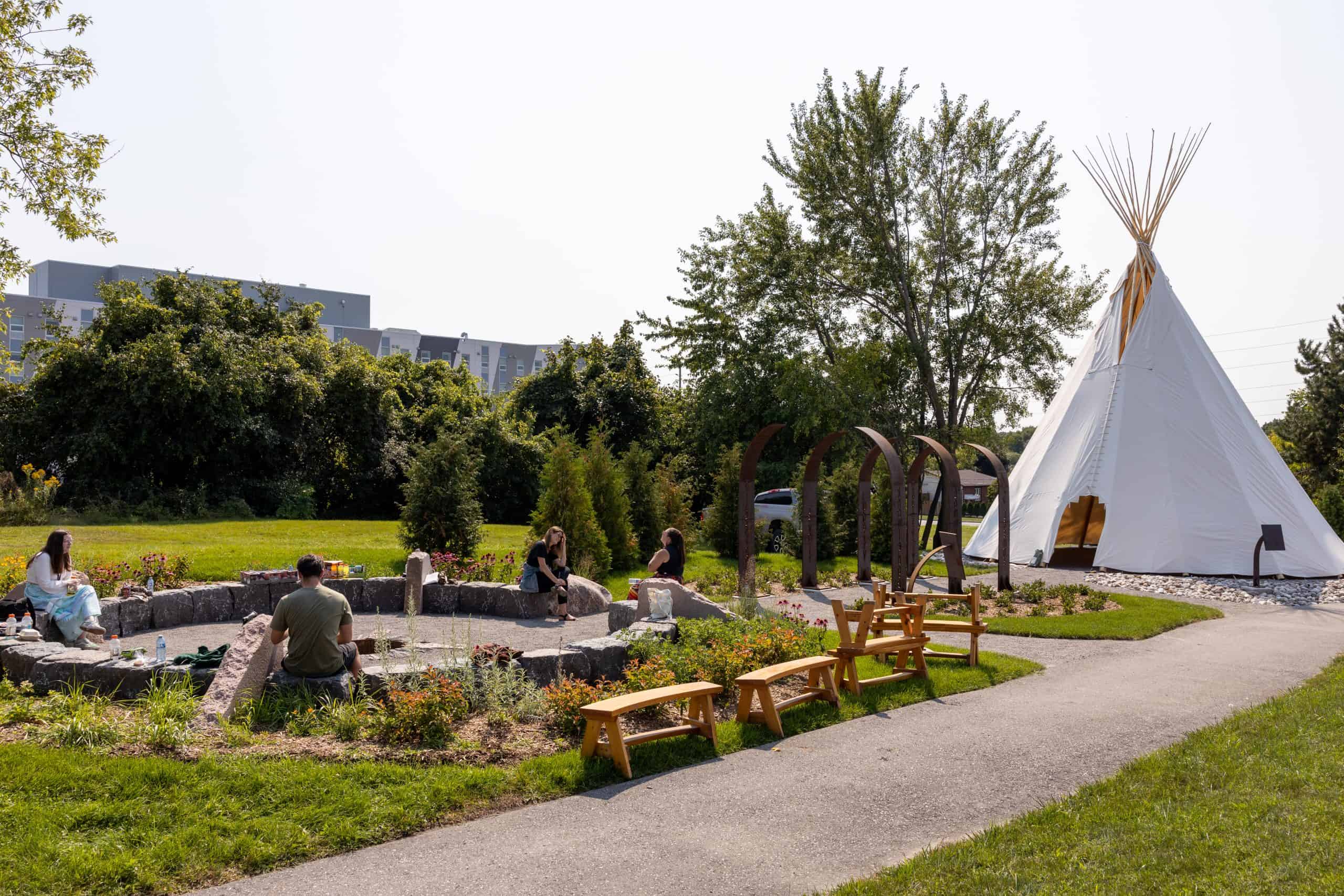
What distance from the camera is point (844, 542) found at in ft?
73.5

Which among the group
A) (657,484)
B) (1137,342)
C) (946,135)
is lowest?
(657,484)

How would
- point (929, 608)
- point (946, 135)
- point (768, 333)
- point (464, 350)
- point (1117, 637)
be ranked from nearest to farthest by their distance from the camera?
point (1117, 637), point (929, 608), point (946, 135), point (768, 333), point (464, 350)

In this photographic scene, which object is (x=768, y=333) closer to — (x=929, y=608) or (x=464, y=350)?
(x=929, y=608)

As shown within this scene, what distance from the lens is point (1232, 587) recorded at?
16453 mm

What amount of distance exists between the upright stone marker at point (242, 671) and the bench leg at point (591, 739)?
97.1 inches

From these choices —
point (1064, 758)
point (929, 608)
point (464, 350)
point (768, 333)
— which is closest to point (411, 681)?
point (1064, 758)

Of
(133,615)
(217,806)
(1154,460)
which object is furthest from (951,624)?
(1154,460)

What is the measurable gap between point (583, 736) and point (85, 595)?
637cm

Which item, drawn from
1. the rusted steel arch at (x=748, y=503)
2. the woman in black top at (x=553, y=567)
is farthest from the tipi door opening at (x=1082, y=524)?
the woman in black top at (x=553, y=567)

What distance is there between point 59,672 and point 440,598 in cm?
599

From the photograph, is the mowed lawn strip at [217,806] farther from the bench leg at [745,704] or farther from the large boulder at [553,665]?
the large boulder at [553,665]

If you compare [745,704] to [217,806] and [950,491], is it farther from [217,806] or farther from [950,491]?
[950,491]

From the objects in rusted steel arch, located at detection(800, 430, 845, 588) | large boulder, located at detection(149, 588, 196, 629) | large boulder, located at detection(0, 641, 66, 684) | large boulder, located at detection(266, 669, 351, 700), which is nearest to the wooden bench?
large boulder, located at detection(266, 669, 351, 700)

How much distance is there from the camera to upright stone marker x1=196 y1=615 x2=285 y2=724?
21.9 feet
